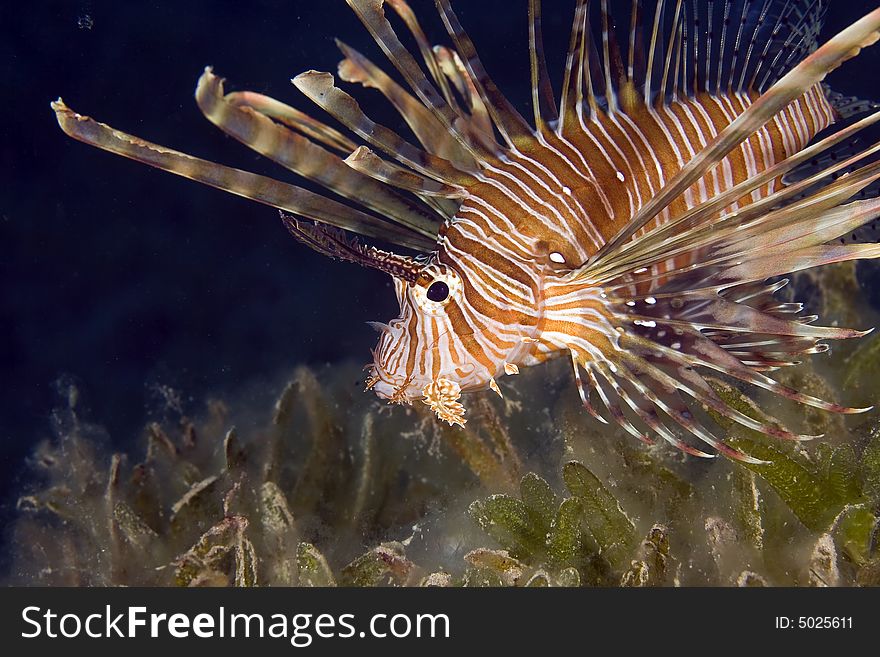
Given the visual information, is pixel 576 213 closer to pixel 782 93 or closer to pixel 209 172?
pixel 782 93

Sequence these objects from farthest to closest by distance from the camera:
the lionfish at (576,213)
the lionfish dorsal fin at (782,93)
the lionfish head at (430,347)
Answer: the lionfish head at (430,347)
the lionfish at (576,213)
the lionfish dorsal fin at (782,93)

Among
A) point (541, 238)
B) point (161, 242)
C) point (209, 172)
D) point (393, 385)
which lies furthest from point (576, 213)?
point (161, 242)

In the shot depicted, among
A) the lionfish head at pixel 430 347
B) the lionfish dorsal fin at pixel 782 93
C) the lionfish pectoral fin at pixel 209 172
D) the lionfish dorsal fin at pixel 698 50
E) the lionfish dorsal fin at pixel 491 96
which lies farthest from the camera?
the lionfish dorsal fin at pixel 698 50

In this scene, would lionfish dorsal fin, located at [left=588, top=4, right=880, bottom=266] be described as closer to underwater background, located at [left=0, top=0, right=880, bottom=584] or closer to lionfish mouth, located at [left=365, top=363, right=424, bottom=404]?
lionfish mouth, located at [left=365, top=363, right=424, bottom=404]

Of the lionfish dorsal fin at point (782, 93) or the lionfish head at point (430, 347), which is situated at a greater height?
the lionfish dorsal fin at point (782, 93)

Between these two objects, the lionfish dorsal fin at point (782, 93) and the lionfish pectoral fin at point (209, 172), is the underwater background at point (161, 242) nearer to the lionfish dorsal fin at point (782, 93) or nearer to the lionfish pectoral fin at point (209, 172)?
the lionfish pectoral fin at point (209, 172)

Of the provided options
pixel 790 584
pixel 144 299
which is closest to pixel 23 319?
pixel 144 299

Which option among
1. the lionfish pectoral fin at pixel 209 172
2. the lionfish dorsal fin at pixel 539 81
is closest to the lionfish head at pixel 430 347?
the lionfish pectoral fin at pixel 209 172
